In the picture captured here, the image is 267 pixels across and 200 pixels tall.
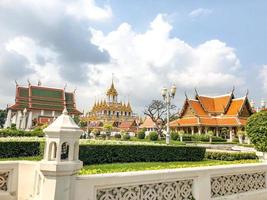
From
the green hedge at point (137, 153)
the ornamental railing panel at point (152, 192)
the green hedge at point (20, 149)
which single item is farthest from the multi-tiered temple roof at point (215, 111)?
the ornamental railing panel at point (152, 192)

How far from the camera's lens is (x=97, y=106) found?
85.2 m

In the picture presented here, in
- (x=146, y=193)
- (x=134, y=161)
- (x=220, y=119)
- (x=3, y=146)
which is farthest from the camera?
(x=220, y=119)

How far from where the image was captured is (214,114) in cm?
4894

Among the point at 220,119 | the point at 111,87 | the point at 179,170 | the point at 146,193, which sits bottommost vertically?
the point at 146,193

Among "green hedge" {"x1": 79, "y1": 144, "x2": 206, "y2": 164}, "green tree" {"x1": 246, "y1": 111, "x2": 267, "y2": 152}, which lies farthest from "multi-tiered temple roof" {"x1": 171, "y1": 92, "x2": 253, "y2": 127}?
"green tree" {"x1": 246, "y1": 111, "x2": 267, "y2": 152}

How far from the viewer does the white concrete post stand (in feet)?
12.6

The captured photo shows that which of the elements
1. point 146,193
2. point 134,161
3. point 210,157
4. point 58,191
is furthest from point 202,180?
point 210,157

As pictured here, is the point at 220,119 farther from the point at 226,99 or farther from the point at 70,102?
the point at 70,102

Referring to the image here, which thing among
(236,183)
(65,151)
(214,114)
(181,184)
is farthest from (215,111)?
(65,151)

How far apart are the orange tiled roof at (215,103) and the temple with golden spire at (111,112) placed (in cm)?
3253

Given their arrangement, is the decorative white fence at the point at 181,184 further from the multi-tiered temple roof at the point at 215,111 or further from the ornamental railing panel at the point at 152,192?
the multi-tiered temple roof at the point at 215,111

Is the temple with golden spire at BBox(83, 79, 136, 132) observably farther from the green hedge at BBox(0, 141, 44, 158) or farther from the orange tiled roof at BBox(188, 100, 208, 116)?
the green hedge at BBox(0, 141, 44, 158)

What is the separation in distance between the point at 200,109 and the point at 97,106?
4344cm

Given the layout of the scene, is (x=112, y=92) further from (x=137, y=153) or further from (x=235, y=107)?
(x=137, y=153)
